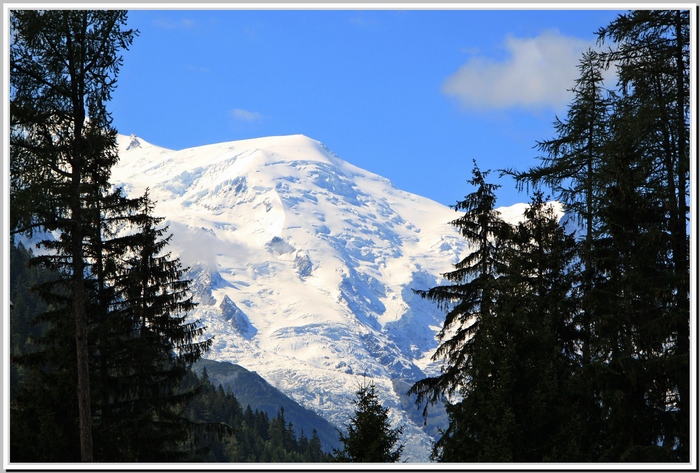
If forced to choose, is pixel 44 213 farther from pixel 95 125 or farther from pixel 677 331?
pixel 677 331

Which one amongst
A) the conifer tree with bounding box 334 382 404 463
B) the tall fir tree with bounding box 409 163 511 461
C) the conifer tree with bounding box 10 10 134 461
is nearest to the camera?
the conifer tree with bounding box 10 10 134 461

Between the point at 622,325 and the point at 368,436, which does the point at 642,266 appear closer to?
the point at 622,325

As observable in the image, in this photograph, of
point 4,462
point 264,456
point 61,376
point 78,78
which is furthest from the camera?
point 264,456

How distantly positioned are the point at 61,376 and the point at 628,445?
14141 mm

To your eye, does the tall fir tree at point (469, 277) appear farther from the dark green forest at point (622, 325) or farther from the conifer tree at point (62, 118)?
the conifer tree at point (62, 118)

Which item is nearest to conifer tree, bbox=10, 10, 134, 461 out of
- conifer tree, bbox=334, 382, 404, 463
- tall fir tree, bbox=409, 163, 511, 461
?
conifer tree, bbox=334, 382, 404, 463

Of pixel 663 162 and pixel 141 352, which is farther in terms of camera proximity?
pixel 141 352

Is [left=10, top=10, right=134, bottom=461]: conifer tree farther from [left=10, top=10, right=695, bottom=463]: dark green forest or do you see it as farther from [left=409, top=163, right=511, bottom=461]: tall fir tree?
[left=409, top=163, right=511, bottom=461]: tall fir tree

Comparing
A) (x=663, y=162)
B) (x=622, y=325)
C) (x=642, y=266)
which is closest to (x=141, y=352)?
(x=622, y=325)

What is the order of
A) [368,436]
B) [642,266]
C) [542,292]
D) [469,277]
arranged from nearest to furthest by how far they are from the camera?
[642,266] → [368,436] → [542,292] → [469,277]

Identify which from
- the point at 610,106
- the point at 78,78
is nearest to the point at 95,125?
the point at 78,78

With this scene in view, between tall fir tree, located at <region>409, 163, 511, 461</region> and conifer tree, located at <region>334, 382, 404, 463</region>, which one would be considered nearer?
conifer tree, located at <region>334, 382, 404, 463</region>

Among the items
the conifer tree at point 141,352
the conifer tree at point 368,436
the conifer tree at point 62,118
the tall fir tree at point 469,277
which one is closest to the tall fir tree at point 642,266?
the conifer tree at point 368,436

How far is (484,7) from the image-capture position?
54.1 feet
